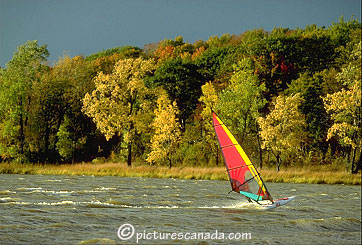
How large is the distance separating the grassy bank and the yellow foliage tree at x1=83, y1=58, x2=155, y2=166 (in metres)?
4.90

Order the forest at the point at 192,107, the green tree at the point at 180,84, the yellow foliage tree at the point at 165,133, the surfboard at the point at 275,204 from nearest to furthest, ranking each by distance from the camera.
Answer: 1. the surfboard at the point at 275,204
2. the forest at the point at 192,107
3. the yellow foliage tree at the point at 165,133
4. the green tree at the point at 180,84

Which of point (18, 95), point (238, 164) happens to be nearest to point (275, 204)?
point (238, 164)

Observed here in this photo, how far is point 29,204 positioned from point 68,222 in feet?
17.6

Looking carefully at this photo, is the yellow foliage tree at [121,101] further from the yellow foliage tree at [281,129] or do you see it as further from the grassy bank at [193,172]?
the yellow foliage tree at [281,129]

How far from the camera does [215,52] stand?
75.0 meters

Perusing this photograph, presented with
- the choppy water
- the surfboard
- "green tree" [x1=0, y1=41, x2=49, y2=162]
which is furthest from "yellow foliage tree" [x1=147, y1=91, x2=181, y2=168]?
the surfboard

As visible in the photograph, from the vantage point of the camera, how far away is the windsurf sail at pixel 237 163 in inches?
666

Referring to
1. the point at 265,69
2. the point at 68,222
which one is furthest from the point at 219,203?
the point at 265,69

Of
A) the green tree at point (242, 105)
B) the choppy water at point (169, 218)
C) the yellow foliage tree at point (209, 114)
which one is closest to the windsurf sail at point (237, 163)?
the choppy water at point (169, 218)

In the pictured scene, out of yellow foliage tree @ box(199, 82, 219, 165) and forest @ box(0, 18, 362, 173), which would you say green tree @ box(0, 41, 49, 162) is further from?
yellow foliage tree @ box(199, 82, 219, 165)
